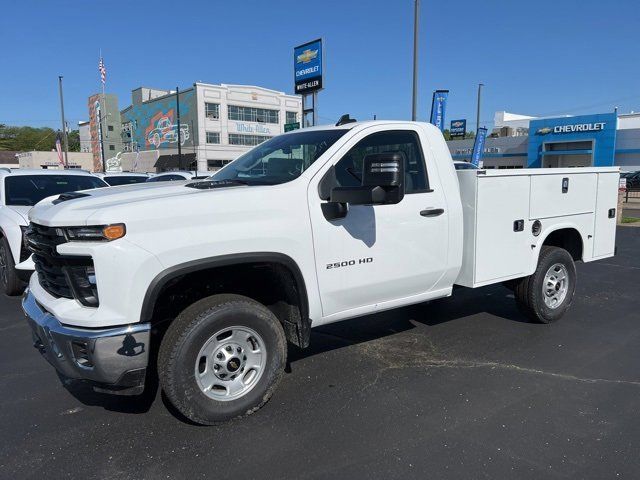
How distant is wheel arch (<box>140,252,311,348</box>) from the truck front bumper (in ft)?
0.49

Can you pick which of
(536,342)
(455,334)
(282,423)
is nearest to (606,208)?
(536,342)

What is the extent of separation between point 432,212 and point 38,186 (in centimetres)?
651

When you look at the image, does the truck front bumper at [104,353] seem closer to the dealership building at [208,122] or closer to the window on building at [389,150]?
the window on building at [389,150]

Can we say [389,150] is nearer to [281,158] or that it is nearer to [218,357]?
[281,158]

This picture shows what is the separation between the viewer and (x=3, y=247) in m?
6.96

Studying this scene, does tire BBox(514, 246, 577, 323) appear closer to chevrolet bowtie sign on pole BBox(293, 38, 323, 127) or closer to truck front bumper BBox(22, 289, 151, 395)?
truck front bumper BBox(22, 289, 151, 395)

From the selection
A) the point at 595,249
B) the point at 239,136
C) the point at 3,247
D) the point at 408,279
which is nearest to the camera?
the point at 408,279

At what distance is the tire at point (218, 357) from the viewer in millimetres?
3213

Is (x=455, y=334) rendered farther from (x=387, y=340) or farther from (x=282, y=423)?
(x=282, y=423)

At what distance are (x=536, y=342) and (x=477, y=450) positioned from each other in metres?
2.33

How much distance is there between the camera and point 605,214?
6.02 meters

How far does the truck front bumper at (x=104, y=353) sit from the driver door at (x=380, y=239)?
1325 mm

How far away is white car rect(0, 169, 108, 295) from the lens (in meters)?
6.57

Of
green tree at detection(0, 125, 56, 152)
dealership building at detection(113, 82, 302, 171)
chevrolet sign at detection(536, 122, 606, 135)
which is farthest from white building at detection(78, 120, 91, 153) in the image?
chevrolet sign at detection(536, 122, 606, 135)
